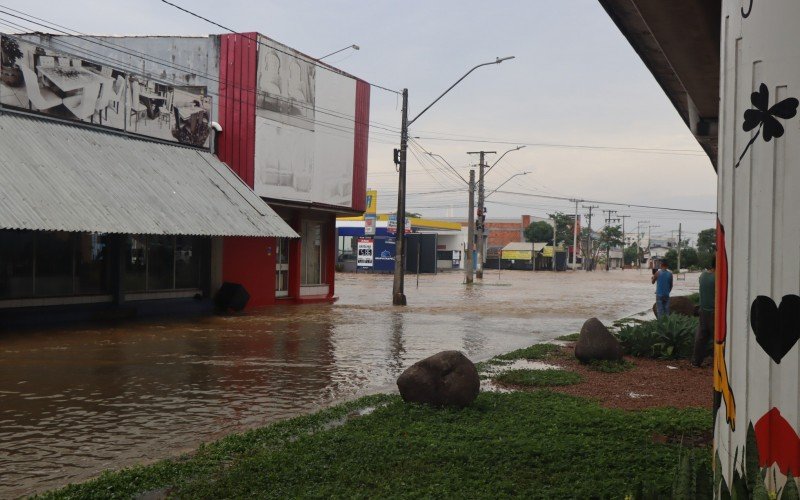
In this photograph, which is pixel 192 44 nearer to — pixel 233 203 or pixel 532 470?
pixel 233 203

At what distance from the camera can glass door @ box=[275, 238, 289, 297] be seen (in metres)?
27.0

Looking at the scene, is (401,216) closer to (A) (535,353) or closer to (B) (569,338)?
(B) (569,338)

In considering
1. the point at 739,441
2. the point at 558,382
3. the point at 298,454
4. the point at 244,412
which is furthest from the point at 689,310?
the point at 739,441

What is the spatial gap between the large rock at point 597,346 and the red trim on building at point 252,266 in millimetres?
13659

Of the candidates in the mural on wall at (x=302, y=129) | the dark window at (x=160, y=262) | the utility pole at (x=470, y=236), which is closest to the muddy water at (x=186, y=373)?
the dark window at (x=160, y=262)

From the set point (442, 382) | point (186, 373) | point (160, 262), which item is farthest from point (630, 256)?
point (442, 382)

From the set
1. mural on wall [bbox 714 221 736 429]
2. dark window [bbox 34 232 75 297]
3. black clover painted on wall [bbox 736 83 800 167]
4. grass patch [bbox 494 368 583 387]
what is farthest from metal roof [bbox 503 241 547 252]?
black clover painted on wall [bbox 736 83 800 167]

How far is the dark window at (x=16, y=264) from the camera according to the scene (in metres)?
17.0

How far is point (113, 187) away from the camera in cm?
1739

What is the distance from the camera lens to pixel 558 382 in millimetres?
10812

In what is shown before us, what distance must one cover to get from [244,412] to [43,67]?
1195 cm

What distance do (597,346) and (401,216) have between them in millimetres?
14663

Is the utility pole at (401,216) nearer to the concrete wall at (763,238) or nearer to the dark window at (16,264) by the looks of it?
the dark window at (16,264)

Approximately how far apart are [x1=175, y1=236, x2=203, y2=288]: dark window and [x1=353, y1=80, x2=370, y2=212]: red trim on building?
24.2 feet
